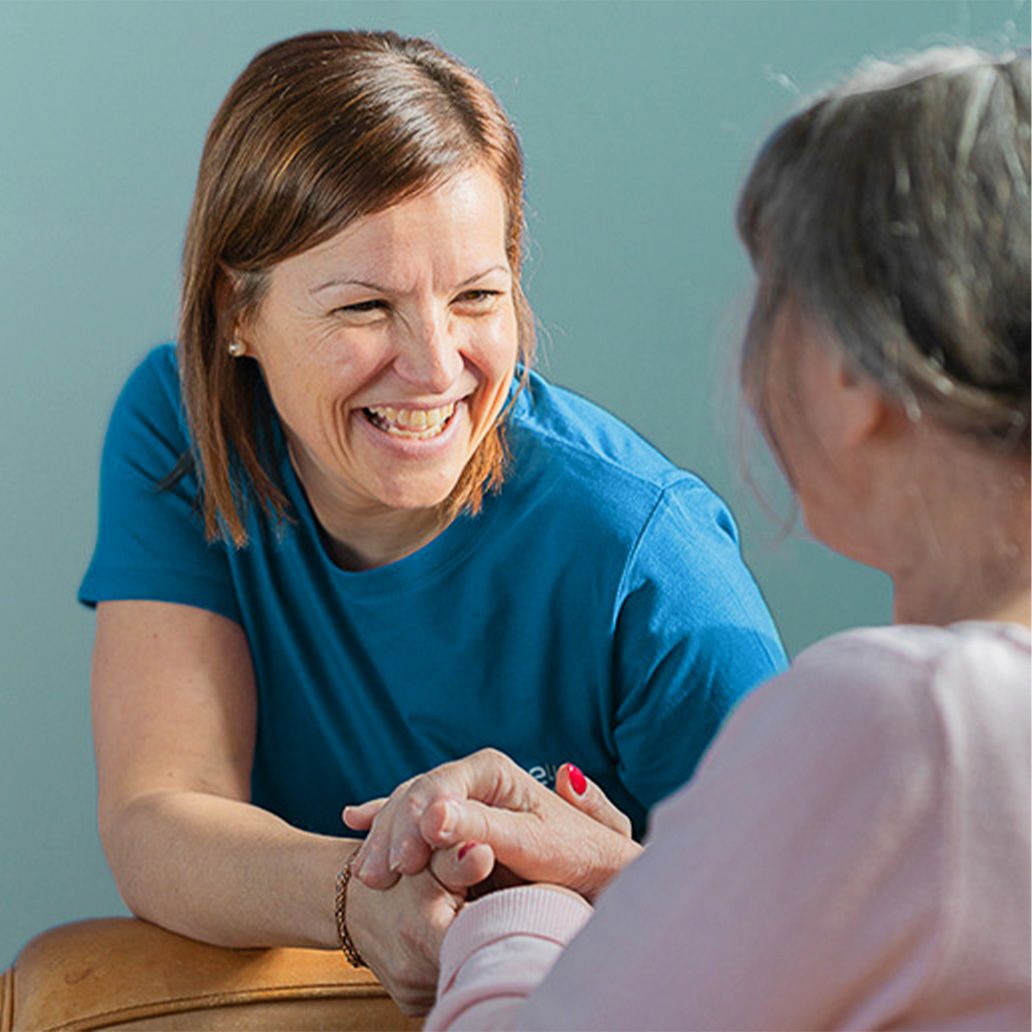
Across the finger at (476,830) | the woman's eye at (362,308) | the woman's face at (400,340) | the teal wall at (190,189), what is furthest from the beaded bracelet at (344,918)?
the teal wall at (190,189)

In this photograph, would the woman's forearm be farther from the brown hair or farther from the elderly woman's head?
the elderly woman's head

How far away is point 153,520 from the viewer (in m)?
1.71

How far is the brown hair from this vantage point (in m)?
1.50

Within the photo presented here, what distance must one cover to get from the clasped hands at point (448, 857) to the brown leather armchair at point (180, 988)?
39 mm

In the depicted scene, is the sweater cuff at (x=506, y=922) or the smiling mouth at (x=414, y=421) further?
the smiling mouth at (x=414, y=421)

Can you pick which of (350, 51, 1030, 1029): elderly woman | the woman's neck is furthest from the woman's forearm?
the woman's neck

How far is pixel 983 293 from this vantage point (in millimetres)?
750

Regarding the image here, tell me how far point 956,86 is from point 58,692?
6.79ft

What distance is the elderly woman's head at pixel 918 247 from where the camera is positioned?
753mm

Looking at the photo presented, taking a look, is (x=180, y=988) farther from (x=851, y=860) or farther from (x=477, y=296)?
(x=851, y=860)

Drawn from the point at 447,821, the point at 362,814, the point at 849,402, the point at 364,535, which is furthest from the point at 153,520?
the point at 849,402

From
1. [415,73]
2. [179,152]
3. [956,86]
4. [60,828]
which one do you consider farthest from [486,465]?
[60,828]

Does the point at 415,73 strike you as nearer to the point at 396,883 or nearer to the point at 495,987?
the point at 396,883

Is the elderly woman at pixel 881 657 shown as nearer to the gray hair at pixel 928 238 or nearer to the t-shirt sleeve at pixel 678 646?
the gray hair at pixel 928 238
